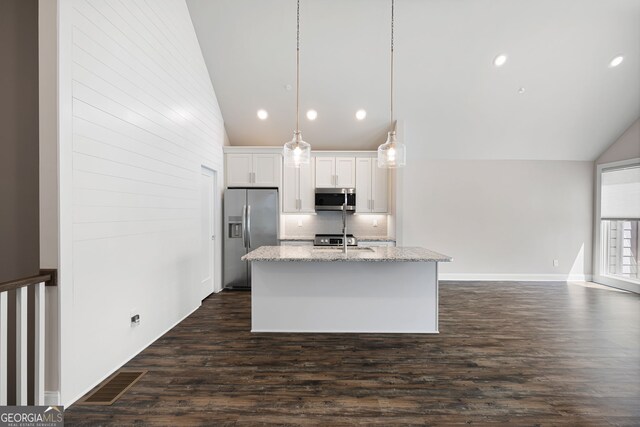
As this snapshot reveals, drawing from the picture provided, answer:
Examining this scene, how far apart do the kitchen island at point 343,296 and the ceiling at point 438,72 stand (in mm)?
3013

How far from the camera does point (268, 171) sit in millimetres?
5977

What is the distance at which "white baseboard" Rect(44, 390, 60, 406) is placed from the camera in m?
2.19

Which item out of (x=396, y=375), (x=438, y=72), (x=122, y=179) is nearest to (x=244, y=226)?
(x=122, y=179)

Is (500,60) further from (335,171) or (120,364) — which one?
(120,364)

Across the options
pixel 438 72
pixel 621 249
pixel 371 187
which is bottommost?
→ pixel 621 249

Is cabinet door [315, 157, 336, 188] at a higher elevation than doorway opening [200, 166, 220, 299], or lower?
higher

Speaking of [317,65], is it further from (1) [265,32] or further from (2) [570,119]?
(2) [570,119]

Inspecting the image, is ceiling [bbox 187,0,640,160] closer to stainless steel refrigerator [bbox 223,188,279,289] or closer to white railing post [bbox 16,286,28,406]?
stainless steel refrigerator [bbox 223,188,279,289]

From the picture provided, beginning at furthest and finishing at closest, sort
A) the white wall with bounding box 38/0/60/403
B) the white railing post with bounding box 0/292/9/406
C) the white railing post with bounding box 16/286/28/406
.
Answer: the white wall with bounding box 38/0/60/403 → the white railing post with bounding box 16/286/28/406 → the white railing post with bounding box 0/292/9/406

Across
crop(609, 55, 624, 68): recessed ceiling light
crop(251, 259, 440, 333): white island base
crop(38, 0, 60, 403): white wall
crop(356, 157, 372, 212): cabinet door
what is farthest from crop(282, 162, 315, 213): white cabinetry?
crop(609, 55, 624, 68): recessed ceiling light

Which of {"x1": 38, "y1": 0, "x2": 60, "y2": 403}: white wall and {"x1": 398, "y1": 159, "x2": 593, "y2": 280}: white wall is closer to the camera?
{"x1": 38, "y1": 0, "x2": 60, "y2": 403}: white wall

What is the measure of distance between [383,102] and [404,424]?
15.7 ft

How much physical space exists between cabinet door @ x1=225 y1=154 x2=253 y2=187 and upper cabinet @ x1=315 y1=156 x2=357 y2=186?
1252mm

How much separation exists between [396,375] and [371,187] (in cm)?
385
